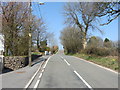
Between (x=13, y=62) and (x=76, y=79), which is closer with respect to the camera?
(x=76, y=79)

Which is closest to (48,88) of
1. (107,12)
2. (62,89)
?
(62,89)

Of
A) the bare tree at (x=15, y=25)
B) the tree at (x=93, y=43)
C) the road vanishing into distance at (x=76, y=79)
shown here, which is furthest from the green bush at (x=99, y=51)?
the road vanishing into distance at (x=76, y=79)

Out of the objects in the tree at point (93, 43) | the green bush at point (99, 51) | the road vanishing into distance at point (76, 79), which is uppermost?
the tree at point (93, 43)

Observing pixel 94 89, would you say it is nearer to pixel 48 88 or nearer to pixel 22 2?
pixel 48 88

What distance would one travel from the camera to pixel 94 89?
7492mm

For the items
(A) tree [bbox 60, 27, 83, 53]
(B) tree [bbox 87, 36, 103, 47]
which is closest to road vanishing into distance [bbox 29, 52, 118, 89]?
(B) tree [bbox 87, 36, 103, 47]

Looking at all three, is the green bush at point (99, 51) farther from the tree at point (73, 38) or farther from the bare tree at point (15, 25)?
the tree at point (73, 38)

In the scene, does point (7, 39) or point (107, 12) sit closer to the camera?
point (107, 12)

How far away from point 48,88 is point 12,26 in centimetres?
1462

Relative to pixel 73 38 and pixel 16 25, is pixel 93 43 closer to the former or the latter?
pixel 73 38

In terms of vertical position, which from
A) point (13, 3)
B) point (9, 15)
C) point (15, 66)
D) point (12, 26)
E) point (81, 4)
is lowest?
point (15, 66)

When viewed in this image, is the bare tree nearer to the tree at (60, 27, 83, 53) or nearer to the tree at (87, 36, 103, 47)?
the tree at (87, 36, 103, 47)

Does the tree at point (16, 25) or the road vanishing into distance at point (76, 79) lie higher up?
the tree at point (16, 25)

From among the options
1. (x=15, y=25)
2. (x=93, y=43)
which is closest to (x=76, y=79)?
(x=15, y=25)
